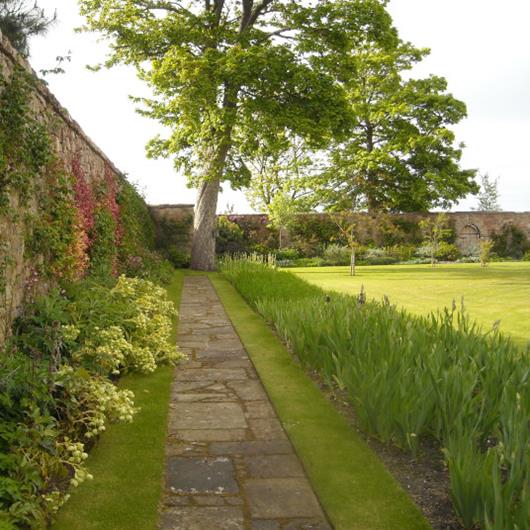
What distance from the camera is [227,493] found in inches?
109

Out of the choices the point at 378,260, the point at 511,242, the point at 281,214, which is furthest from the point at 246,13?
the point at 511,242

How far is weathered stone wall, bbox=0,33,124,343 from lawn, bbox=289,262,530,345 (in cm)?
517

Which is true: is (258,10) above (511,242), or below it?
above

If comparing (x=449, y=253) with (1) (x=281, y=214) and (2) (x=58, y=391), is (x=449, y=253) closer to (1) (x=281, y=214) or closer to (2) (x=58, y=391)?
(1) (x=281, y=214)

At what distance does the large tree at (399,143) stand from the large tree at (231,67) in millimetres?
9971

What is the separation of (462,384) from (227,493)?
1.42 meters

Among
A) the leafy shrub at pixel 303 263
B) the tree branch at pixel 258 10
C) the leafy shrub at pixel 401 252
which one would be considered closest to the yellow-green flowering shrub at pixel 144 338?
the tree branch at pixel 258 10

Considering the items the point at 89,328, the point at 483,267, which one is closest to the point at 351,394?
the point at 89,328

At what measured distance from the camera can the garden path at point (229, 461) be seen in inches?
100

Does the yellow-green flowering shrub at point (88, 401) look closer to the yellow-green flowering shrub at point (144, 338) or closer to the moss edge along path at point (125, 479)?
the moss edge along path at point (125, 479)

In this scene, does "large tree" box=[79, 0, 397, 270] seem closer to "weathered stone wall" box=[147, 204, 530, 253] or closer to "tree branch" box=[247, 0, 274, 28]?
"tree branch" box=[247, 0, 274, 28]

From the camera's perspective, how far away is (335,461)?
10.5ft

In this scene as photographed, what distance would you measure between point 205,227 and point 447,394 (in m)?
15.0

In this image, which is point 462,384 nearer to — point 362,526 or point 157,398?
point 362,526
